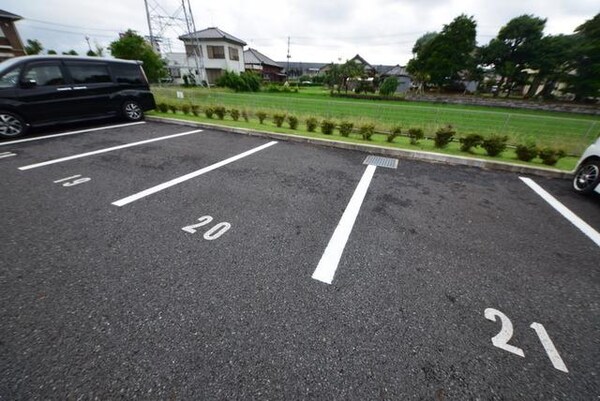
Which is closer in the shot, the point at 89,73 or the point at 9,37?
the point at 89,73

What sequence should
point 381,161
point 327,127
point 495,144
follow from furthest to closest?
point 327,127
point 495,144
point 381,161

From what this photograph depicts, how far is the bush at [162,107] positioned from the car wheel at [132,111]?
1.74 meters

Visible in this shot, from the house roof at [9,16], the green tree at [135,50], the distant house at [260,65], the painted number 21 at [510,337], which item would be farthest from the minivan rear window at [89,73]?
the distant house at [260,65]

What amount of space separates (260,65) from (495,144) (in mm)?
52989

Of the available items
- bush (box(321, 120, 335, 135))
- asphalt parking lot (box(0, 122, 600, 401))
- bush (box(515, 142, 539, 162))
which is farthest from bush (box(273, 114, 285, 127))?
bush (box(515, 142, 539, 162))

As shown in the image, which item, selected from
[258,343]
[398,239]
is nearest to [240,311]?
[258,343]

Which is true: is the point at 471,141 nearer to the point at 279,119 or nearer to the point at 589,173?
the point at 589,173

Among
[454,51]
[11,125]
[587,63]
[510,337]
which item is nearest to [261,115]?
[11,125]

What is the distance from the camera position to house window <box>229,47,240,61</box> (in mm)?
34219

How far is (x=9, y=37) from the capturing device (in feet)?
71.6

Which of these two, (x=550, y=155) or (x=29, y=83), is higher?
(x=29, y=83)

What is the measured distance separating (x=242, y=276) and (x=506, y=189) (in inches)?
207

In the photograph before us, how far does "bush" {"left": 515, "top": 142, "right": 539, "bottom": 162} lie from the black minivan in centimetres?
1175

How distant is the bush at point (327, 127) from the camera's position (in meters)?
7.90
